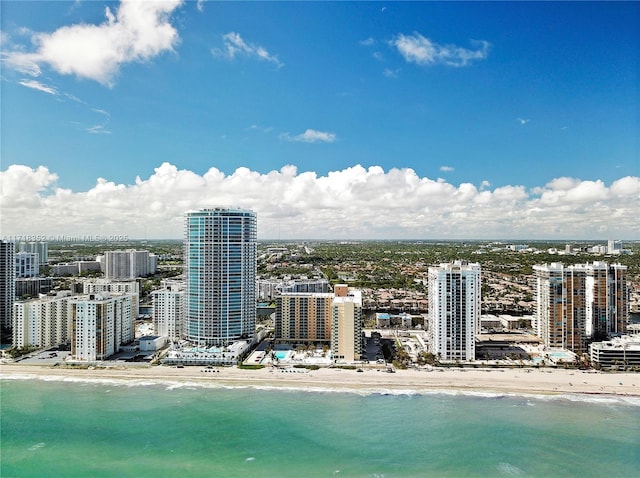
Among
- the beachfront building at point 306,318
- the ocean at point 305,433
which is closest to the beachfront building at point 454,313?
the ocean at point 305,433

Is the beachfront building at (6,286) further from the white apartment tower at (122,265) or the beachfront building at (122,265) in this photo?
the white apartment tower at (122,265)

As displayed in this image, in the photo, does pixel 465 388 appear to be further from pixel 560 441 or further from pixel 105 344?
pixel 105 344

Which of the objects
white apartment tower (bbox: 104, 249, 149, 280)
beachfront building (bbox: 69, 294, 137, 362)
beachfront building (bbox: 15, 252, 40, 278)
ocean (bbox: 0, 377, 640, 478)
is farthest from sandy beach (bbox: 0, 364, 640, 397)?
white apartment tower (bbox: 104, 249, 149, 280)

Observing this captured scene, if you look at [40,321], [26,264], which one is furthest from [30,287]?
[40,321]

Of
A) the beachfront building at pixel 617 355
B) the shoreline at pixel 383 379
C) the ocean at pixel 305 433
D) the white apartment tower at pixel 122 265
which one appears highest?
the white apartment tower at pixel 122 265

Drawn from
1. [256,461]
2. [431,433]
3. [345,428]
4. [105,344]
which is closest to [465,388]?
[431,433]
